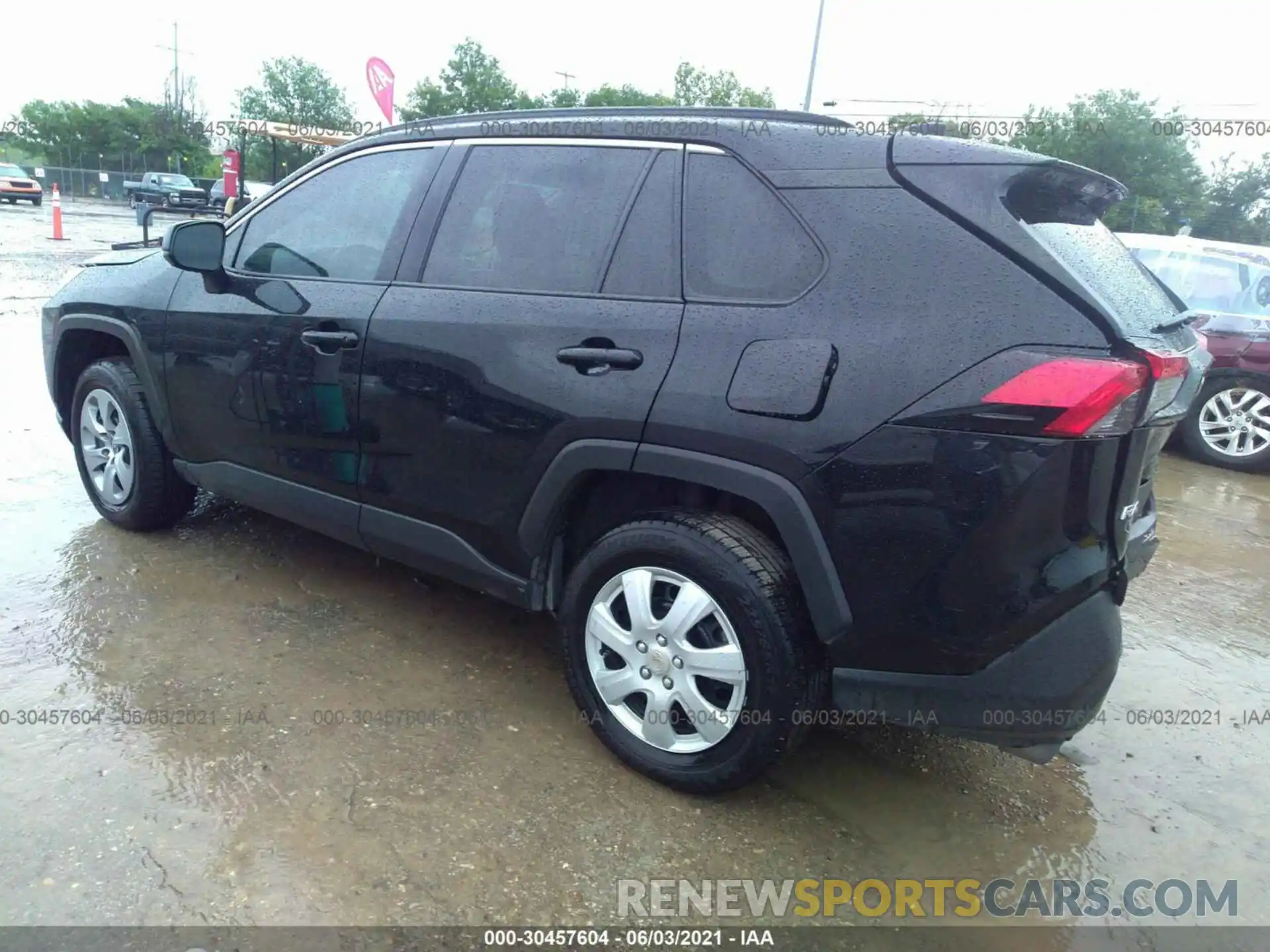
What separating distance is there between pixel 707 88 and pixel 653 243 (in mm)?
49845

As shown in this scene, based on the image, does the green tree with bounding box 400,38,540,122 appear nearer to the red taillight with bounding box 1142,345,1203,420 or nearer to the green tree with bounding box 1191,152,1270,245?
the green tree with bounding box 1191,152,1270,245

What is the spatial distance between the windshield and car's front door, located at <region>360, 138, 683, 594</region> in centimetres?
615

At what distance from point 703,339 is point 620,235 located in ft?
1.59

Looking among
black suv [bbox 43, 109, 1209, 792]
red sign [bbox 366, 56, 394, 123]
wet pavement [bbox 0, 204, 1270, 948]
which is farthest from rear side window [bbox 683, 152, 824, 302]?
red sign [bbox 366, 56, 394, 123]

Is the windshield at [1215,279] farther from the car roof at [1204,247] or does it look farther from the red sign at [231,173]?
the red sign at [231,173]

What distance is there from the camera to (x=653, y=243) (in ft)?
8.84

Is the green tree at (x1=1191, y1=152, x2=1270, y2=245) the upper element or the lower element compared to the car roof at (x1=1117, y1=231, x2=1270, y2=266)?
upper

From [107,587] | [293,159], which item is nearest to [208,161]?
[293,159]

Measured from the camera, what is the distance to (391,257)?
10.6 feet

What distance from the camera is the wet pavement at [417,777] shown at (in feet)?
7.64

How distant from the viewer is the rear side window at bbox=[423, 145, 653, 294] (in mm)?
2805

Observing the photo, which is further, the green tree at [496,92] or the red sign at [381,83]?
the green tree at [496,92]

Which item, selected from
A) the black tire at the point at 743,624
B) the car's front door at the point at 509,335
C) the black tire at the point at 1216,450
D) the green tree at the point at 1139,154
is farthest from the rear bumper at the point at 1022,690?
the green tree at the point at 1139,154

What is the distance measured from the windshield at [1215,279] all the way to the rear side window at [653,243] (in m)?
6.10
